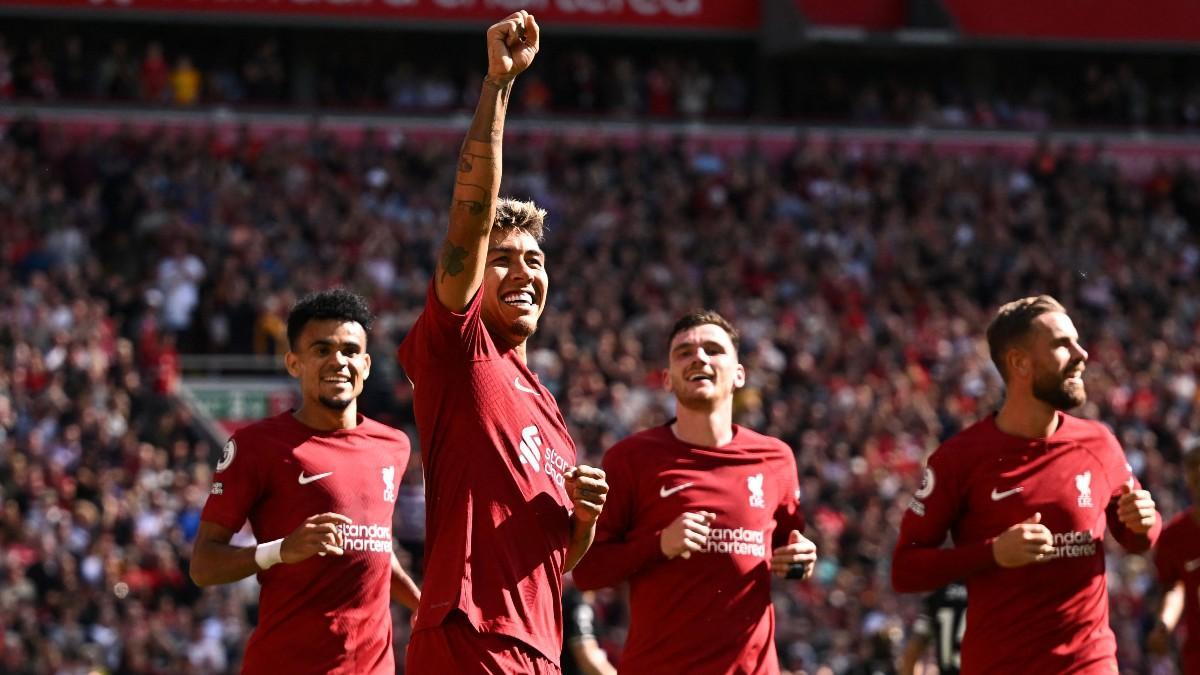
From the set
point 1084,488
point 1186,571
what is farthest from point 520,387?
point 1186,571

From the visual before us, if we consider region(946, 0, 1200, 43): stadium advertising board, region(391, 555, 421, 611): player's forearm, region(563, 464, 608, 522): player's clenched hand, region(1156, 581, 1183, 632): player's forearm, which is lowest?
region(1156, 581, 1183, 632): player's forearm

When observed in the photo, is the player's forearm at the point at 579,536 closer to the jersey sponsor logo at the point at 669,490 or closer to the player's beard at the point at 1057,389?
the jersey sponsor logo at the point at 669,490

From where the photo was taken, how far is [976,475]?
23.4 ft

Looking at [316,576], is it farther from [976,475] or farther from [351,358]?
[976,475]

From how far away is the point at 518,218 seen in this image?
18.9 feet

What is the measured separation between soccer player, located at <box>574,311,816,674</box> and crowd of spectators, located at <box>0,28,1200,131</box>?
22302 millimetres

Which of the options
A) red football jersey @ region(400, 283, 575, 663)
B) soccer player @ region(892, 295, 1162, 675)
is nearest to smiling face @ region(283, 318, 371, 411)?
red football jersey @ region(400, 283, 575, 663)

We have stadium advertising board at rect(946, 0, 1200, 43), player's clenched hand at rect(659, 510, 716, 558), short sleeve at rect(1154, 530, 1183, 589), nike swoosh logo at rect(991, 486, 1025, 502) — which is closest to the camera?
player's clenched hand at rect(659, 510, 716, 558)

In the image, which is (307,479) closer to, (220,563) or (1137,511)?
(220,563)

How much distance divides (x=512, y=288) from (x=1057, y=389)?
8.25 ft

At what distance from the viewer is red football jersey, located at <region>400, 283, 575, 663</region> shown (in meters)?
5.36

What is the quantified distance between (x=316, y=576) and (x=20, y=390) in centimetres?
1225

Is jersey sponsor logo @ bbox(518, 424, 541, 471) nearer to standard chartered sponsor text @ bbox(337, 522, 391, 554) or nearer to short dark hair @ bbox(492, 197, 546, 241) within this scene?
short dark hair @ bbox(492, 197, 546, 241)

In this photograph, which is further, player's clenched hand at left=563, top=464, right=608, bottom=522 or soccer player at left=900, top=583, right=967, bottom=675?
soccer player at left=900, top=583, right=967, bottom=675
